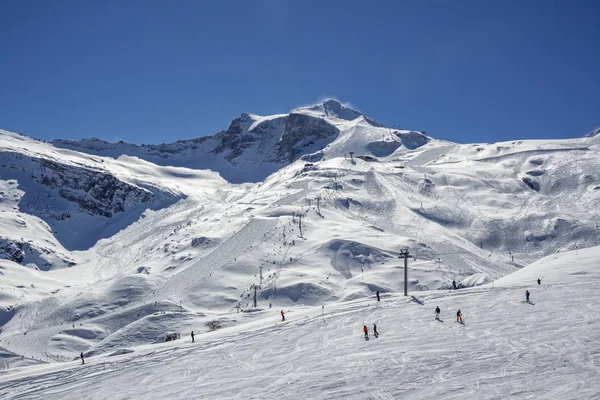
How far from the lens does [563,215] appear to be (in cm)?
13050

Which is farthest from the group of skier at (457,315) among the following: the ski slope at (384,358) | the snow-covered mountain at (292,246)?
the snow-covered mountain at (292,246)

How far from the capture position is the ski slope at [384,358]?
2643 cm

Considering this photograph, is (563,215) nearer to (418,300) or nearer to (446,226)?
(446,226)

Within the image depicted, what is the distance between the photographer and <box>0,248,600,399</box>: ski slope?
86.7ft

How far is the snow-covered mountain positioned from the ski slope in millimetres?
16859

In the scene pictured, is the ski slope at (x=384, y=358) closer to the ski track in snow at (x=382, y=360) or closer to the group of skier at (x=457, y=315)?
the ski track in snow at (x=382, y=360)

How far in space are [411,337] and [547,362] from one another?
917 cm

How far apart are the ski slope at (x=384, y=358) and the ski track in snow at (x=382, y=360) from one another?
76 millimetres

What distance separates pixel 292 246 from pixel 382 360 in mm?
77376

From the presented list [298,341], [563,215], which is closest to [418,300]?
[298,341]

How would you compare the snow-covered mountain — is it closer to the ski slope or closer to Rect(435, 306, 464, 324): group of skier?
the ski slope

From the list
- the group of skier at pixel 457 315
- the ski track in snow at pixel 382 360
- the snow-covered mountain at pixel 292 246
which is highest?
the snow-covered mountain at pixel 292 246

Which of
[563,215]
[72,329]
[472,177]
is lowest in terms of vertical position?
[72,329]

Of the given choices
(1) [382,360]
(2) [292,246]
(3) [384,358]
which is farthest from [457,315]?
(2) [292,246]
